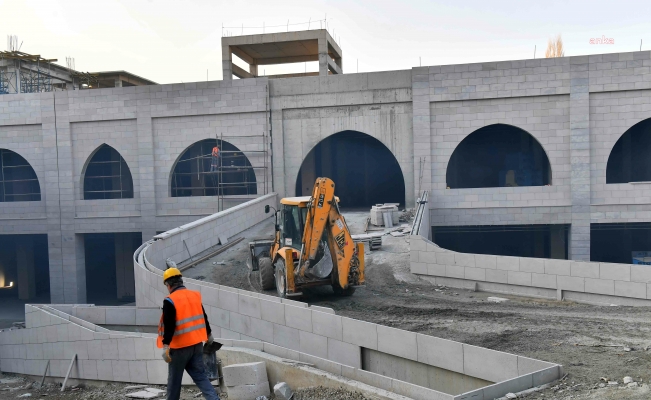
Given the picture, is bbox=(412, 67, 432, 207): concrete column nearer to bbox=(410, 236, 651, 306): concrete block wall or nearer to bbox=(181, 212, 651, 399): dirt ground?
bbox=(181, 212, 651, 399): dirt ground

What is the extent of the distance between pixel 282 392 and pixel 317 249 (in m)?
5.42

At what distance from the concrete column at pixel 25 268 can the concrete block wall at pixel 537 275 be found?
24081mm

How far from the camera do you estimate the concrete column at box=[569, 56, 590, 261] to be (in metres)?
23.3

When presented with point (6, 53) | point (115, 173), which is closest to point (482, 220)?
point (115, 173)

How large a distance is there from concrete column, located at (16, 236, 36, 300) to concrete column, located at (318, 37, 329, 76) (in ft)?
60.2

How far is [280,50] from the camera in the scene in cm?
3319

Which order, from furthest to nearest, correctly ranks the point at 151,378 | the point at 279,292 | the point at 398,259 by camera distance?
1. the point at 398,259
2. the point at 279,292
3. the point at 151,378

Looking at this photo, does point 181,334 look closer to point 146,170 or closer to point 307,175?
point 146,170

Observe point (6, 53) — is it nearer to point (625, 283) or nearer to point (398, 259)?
point (398, 259)

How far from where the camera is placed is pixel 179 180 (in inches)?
1323

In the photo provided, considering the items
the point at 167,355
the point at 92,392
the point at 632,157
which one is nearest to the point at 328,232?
the point at 92,392

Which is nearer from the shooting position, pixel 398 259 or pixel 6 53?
pixel 398 259

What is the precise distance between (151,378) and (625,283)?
9366mm

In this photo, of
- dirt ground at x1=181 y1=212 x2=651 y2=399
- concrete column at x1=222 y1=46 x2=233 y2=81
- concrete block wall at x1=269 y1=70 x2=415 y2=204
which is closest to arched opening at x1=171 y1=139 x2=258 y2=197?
concrete block wall at x1=269 y1=70 x2=415 y2=204
